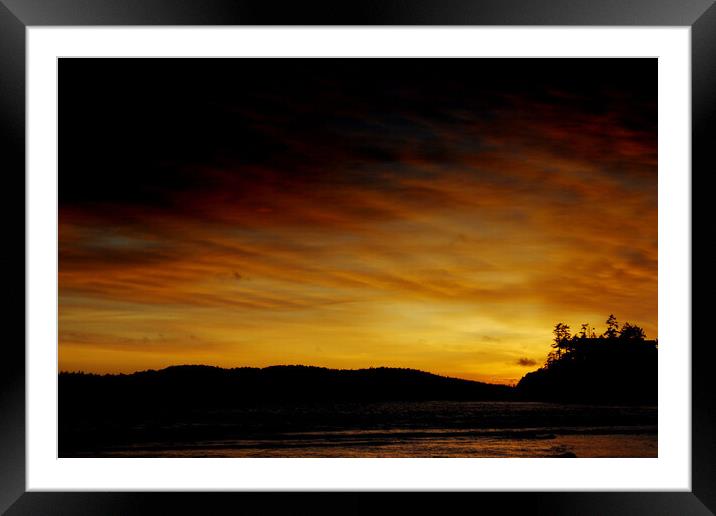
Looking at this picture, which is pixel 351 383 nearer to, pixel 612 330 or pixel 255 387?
pixel 255 387

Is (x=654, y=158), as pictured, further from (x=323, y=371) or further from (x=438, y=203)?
(x=323, y=371)

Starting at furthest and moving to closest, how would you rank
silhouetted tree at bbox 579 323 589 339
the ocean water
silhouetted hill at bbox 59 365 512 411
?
1. silhouetted tree at bbox 579 323 589 339
2. silhouetted hill at bbox 59 365 512 411
3. the ocean water

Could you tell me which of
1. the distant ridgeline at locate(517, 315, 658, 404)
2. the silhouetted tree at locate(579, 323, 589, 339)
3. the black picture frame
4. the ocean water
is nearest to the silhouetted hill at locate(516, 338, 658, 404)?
the distant ridgeline at locate(517, 315, 658, 404)

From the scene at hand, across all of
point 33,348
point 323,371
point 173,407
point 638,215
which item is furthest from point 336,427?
point 33,348

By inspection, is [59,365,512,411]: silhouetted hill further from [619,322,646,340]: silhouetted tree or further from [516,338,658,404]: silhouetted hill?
[619,322,646,340]: silhouetted tree

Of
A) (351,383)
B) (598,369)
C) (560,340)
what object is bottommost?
(351,383)

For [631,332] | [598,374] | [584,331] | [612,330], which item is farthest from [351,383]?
[631,332]
